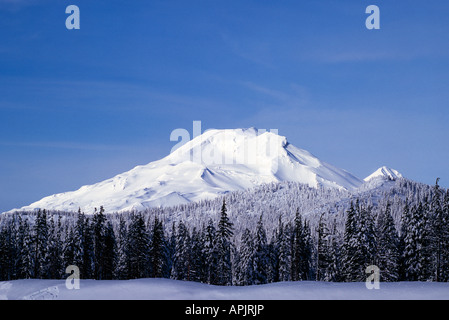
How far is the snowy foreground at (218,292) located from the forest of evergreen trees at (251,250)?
34.8 metres

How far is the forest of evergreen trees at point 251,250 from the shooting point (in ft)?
184

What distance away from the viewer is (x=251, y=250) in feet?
221

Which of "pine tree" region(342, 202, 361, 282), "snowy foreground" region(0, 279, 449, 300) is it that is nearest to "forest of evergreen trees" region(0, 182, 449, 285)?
"pine tree" region(342, 202, 361, 282)

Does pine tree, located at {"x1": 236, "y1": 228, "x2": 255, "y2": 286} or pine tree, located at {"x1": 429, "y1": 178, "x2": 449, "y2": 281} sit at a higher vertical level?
pine tree, located at {"x1": 429, "y1": 178, "x2": 449, "y2": 281}

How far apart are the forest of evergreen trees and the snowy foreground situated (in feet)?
114

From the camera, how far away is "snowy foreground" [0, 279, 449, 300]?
20.2 meters

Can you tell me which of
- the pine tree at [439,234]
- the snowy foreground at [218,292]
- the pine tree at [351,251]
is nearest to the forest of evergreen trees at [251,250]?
the pine tree at [351,251]

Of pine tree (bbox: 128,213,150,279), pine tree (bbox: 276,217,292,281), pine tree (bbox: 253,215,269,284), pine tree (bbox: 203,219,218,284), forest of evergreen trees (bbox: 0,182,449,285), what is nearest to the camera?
forest of evergreen trees (bbox: 0,182,449,285)

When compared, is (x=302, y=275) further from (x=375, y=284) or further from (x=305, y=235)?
(x=375, y=284)

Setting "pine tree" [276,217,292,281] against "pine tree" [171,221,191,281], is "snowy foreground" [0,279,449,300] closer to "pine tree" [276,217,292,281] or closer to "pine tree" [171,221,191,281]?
"pine tree" [276,217,292,281]

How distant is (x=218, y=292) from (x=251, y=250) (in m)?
46.7

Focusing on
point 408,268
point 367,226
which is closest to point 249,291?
point 367,226

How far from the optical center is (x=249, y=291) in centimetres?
2178

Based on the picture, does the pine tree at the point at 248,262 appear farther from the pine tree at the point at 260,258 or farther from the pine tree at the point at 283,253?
the pine tree at the point at 283,253
